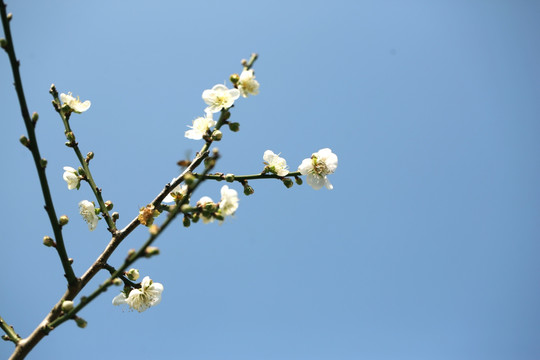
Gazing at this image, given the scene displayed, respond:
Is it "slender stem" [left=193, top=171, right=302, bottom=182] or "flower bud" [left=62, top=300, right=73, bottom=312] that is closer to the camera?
"flower bud" [left=62, top=300, right=73, bottom=312]

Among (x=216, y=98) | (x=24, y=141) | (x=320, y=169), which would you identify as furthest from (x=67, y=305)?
(x=320, y=169)

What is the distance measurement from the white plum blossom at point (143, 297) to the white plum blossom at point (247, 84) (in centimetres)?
147

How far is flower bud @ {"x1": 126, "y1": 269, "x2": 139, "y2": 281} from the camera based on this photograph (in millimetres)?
2432

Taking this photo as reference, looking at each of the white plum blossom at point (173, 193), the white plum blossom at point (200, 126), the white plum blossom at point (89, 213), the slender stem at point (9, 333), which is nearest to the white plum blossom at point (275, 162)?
the white plum blossom at point (200, 126)

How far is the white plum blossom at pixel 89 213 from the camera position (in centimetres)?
256

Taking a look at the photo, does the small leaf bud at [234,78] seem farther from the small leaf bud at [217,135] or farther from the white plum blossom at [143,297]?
the white plum blossom at [143,297]

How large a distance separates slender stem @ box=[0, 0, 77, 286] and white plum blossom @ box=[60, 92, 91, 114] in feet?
2.95

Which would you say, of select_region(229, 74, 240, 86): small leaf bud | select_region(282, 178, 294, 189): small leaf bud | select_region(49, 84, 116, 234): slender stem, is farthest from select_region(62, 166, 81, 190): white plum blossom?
select_region(282, 178, 294, 189): small leaf bud

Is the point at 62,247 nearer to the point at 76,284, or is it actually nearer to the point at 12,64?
the point at 76,284

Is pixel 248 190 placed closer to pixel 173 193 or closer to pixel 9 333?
pixel 173 193

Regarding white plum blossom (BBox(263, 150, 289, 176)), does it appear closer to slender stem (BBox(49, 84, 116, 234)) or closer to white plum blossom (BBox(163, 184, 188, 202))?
white plum blossom (BBox(163, 184, 188, 202))

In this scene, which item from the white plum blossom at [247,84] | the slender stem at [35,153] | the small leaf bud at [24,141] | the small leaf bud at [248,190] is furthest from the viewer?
the small leaf bud at [248,190]

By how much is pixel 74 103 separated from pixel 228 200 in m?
1.43

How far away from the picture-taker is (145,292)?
2.47 metres
